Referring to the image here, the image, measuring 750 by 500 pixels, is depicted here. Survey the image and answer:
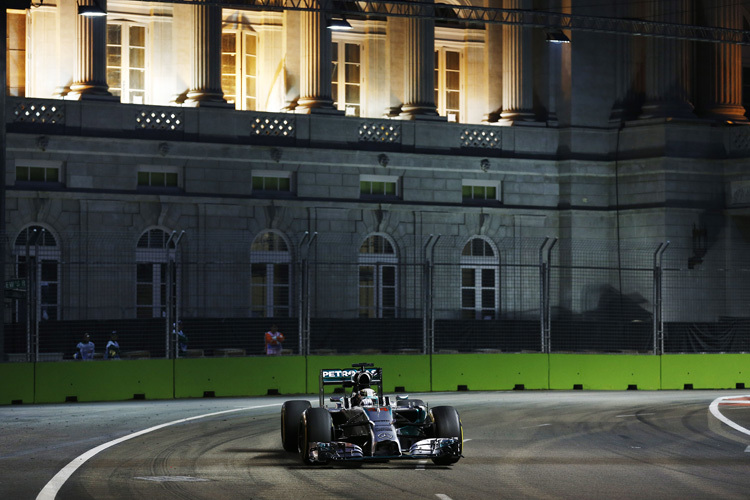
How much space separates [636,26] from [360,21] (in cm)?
971

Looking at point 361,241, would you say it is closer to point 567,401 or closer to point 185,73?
point 185,73

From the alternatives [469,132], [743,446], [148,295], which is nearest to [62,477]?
[743,446]

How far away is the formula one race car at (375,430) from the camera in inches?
725

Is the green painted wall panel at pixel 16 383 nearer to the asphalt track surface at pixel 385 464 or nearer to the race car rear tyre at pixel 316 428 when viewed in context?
the asphalt track surface at pixel 385 464

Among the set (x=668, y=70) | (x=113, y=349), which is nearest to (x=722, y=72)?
(x=668, y=70)

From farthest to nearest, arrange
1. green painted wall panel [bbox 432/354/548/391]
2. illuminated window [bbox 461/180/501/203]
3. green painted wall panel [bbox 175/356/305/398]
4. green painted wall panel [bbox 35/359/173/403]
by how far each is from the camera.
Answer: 1. illuminated window [bbox 461/180/501/203]
2. green painted wall panel [bbox 432/354/548/391]
3. green painted wall panel [bbox 175/356/305/398]
4. green painted wall panel [bbox 35/359/173/403]

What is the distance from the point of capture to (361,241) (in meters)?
51.4

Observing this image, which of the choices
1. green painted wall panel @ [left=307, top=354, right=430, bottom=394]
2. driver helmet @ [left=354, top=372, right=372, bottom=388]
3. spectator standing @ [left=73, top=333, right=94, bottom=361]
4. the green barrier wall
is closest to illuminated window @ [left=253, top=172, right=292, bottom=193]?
spectator standing @ [left=73, top=333, right=94, bottom=361]

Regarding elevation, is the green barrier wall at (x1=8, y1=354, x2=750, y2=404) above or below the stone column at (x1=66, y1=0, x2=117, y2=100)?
below

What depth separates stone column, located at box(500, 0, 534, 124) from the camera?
179 ft

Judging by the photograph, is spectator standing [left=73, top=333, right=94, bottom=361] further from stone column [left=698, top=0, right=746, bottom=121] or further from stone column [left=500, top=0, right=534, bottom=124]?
stone column [left=698, top=0, right=746, bottom=121]

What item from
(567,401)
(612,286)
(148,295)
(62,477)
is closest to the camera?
(62,477)

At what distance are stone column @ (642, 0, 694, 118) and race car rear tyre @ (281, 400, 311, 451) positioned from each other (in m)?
34.9

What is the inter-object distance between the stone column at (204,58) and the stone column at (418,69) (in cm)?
695
